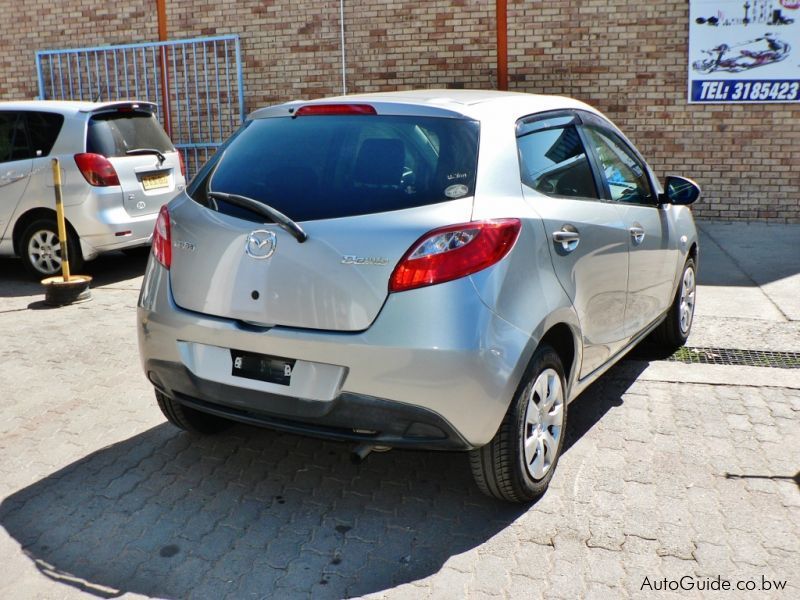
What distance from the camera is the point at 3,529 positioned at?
11.7ft

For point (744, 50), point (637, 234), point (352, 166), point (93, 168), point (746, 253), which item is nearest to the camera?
point (352, 166)

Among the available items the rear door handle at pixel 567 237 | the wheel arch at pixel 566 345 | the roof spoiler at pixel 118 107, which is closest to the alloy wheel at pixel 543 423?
the wheel arch at pixel 566 345

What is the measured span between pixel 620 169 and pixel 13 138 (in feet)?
20.3

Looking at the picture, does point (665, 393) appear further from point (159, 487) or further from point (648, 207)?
point (159, 487)

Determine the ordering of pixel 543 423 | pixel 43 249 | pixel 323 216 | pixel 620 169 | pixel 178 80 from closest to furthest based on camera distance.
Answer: pixel 323 216, pixel 543 423, pixel 620 169, pixel 43 249, pixel 178 80

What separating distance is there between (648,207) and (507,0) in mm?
7291

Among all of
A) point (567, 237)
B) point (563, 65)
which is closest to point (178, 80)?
point (563, 65)

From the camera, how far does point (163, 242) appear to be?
12.7 ft

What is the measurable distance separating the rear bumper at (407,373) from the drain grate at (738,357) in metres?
2.86

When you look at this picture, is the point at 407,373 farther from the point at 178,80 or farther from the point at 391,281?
the point at 178,80

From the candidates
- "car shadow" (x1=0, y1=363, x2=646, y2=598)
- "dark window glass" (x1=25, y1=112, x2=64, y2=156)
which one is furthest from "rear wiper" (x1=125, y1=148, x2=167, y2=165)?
"car shadow" (x1=0, y1=363, x2=646, y2=598)

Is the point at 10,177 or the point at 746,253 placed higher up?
the point at 10,177

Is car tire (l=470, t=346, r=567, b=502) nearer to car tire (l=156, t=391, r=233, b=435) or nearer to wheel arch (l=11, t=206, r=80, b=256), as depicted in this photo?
car tire (l=156, t=391, r=233, b=435)

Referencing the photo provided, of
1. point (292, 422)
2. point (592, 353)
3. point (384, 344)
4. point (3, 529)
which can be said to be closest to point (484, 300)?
point (384, 344)
